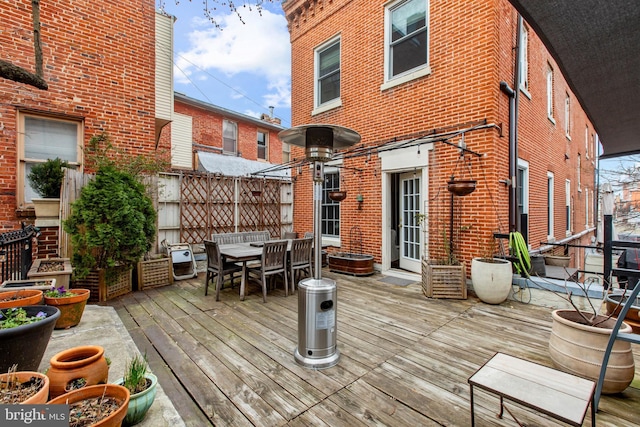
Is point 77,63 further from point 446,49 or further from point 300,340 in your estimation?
point 446,49

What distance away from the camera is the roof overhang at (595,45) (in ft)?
4.97

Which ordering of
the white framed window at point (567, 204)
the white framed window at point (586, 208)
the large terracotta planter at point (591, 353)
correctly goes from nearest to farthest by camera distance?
the large terracotta planter at point (591, 353), the white framed window at point (567, 204), the white framed window at point (586, 208)

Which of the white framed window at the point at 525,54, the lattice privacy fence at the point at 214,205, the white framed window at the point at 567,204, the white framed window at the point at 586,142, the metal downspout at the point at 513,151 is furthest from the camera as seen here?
the white framed window at the point at 586,142

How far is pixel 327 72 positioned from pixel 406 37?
2.27m

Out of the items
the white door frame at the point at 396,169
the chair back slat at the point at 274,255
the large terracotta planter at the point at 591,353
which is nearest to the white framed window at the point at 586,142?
the white door frame at the point at 396,169

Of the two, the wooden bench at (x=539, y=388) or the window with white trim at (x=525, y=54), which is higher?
the window with white trim at (x=525, y=54)

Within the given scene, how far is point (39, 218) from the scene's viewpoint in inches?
177

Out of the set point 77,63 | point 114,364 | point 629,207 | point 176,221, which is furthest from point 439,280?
point 629,207

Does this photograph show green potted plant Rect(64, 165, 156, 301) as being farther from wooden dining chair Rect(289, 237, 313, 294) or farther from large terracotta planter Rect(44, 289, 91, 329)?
wooden dining chair Rect(289, 237, 313, 294)

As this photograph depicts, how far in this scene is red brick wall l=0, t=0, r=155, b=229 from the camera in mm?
4590

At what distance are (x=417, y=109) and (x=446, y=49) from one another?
3.54 ft

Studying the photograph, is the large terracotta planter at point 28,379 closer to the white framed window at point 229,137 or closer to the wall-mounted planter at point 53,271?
the wall-mounted planter at point 53,271

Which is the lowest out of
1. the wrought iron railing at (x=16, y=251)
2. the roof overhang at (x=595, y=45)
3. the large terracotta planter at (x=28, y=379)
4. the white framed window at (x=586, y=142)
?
the large terracotta planter at (x=28, y=379)

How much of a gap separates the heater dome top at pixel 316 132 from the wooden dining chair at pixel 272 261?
206cm
